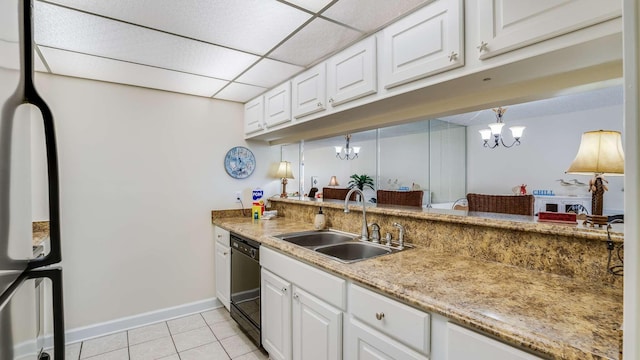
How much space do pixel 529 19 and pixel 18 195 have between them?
1.59 m

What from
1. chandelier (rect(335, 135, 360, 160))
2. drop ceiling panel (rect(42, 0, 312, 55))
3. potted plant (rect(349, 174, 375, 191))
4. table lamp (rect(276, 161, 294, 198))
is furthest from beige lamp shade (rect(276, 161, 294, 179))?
drop ceiling panel (rect(42, 0, 312, 55))

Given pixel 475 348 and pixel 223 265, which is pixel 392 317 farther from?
pixel 223 265

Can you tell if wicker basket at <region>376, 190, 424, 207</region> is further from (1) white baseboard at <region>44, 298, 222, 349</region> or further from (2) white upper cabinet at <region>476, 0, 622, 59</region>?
(1) white baseboard at <region>44, 298, 222, 349</region>

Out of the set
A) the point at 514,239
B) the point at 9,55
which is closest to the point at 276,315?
the point at 514,239

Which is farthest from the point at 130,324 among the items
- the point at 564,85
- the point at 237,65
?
the point at 564,85

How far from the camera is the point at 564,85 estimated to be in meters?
1.33

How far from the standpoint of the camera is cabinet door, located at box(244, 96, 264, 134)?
2950 mm

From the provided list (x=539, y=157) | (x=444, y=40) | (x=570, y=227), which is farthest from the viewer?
(x=539, y=157)

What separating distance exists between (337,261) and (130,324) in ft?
7.62

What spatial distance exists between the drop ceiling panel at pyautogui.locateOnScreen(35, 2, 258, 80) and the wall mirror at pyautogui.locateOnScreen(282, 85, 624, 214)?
5.66ft

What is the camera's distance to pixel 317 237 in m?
2.38

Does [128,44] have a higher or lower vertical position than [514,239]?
higher

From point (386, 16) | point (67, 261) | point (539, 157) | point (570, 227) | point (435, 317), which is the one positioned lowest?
point (67, 261)

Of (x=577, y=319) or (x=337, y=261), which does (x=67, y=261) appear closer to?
(x=337, y=261)
